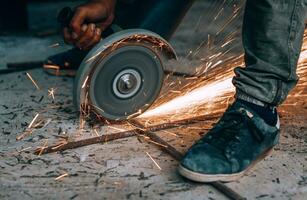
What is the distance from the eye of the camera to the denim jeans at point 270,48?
2043mm

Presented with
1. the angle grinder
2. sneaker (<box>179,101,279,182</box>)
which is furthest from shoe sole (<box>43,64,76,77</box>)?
sneaker (<box>179,101,279,182</box>)

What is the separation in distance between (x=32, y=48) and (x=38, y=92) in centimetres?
98

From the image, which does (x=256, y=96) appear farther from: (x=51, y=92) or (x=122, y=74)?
(x=51, y=92)

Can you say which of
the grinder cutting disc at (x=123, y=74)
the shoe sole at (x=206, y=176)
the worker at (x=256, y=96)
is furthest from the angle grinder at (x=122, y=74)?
the shoe sole at (x=206, y=176)

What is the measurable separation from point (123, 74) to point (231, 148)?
65 cm

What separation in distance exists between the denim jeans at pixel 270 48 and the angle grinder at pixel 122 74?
1.45ft

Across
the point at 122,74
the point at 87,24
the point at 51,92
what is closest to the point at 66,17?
the point at 87,24

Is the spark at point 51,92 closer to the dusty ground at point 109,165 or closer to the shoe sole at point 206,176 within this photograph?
the dusty ground at point 109,165

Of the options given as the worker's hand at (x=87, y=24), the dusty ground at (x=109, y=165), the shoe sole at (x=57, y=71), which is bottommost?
the shoe sole at (x=57, y=71)

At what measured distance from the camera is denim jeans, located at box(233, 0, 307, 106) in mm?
2043

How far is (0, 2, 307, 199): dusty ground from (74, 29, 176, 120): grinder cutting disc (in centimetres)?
15

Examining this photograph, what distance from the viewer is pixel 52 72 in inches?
128

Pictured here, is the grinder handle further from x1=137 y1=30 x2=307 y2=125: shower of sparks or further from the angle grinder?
x1=137 y1=30 x2=307 y2=125: shower of sparks

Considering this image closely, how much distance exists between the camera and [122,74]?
245 centimetres
